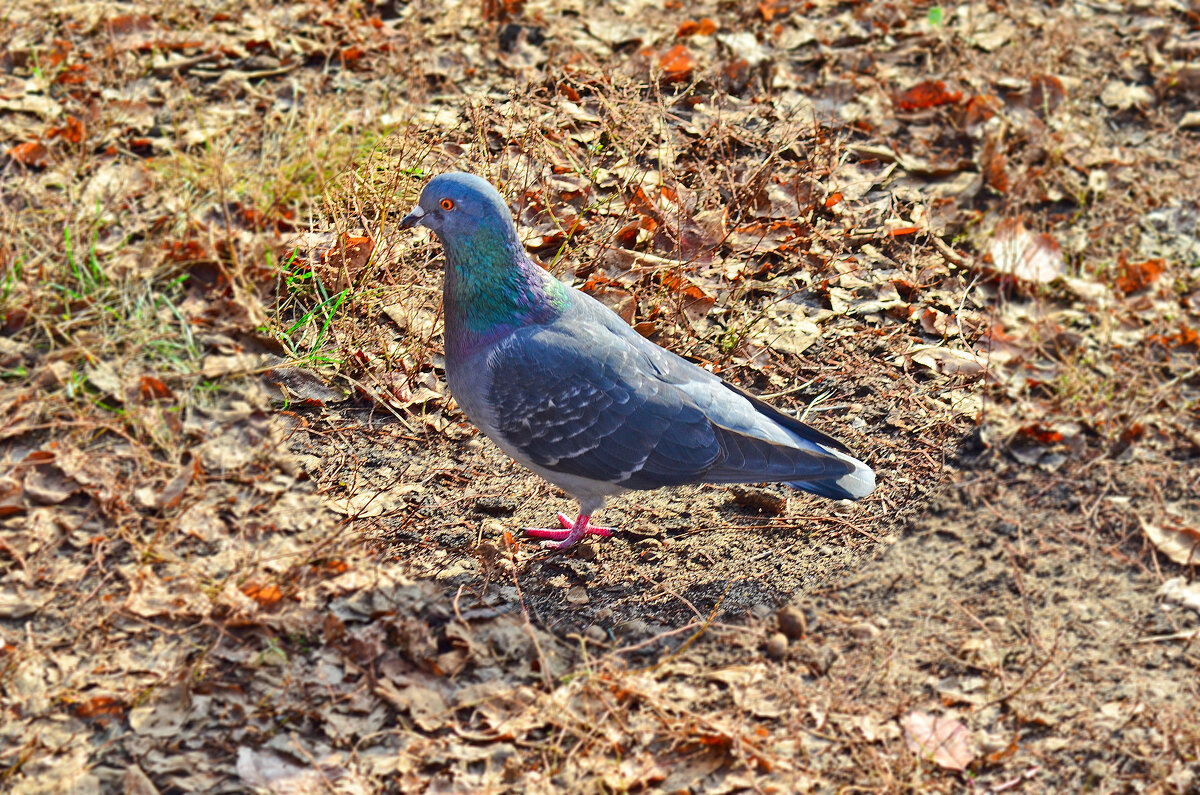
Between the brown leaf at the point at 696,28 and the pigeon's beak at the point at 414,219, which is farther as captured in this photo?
the brown leaf at the point at 696,28

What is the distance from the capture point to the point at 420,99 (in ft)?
17.9

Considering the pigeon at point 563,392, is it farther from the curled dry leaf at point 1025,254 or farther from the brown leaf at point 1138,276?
the brown leaf at point 1138,276

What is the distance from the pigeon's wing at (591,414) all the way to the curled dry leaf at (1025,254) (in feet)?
7.00

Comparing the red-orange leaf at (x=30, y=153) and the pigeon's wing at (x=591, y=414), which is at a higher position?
the red-orange leaf at (x=30, y=153)

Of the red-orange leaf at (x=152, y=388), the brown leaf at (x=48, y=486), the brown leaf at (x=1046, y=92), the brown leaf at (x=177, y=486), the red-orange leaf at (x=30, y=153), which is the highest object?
the red-orange leaf at (x=30, y=153)

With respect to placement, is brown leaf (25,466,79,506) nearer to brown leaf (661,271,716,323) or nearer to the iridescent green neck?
the iridescent green neck

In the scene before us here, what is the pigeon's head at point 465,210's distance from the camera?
3.52 metres

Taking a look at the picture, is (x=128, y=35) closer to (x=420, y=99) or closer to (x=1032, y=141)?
(x=420, y=99)

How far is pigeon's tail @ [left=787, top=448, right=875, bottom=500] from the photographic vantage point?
3.72 meters

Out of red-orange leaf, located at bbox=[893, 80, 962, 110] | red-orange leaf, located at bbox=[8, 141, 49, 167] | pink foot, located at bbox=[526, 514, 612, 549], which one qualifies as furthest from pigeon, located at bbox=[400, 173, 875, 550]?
red-orange leaf, located at bbox=[893, 80, 962, 110]

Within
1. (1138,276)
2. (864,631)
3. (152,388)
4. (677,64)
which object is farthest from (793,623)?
(677,64)

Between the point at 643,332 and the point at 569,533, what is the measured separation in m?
1.07

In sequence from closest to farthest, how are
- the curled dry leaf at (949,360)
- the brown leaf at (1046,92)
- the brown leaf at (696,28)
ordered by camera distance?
the curled dry leaf at (949,360) < the brown leaf at (1046,92) < the brown leaf at (696,28)

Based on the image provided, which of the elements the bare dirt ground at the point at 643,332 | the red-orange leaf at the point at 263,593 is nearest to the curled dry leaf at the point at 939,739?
the bare dirt ground at the point at 643,332
